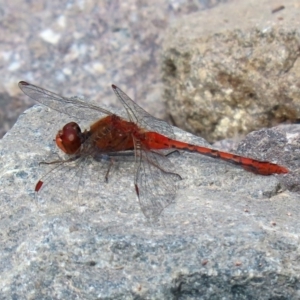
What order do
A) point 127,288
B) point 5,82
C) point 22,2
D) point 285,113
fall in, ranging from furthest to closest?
point 22,2, point 5,82, point 285,113, point 127,288

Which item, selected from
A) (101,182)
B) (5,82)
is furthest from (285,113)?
(5,82)

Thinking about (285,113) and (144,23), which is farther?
(144,23)

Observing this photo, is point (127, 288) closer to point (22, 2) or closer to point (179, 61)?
A: point (179, 61)

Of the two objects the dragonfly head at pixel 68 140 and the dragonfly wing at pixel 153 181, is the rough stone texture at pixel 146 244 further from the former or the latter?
the dragonfly head at pixel 68 140


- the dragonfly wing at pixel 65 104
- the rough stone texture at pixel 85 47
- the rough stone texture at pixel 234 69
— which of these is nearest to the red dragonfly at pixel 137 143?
the dragonfly wing at pixel 65 104

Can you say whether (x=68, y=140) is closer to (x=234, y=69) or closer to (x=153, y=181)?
(x=153, y=181)

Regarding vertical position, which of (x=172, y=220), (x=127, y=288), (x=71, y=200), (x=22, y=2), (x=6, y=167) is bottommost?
(x=127, y=288)
